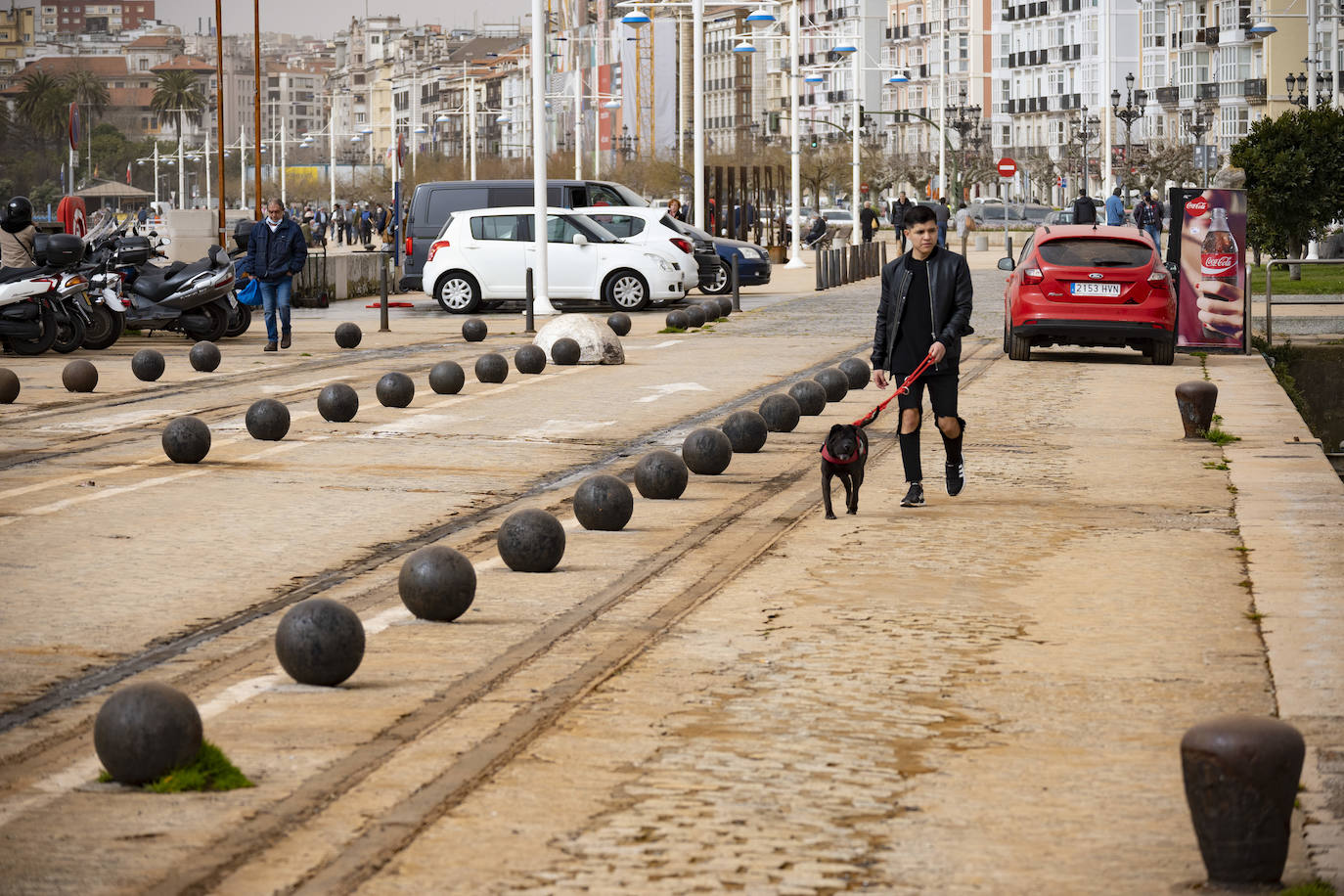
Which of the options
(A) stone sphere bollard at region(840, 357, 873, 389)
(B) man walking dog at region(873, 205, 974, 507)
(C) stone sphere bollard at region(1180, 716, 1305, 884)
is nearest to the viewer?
(C) stone sphere bollard at region(1180, 716, 1305, 884)

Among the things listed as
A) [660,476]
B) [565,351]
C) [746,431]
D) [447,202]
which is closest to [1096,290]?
[565,351]

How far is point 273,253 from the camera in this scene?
2427 cm

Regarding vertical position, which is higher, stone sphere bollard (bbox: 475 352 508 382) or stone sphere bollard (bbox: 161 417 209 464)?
stone sphere bollard (bbox: 475 352 508 382)

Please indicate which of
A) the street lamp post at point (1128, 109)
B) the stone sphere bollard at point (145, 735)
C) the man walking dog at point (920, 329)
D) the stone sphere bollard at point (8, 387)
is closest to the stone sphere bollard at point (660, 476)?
the man walking dog at point (920, 329)

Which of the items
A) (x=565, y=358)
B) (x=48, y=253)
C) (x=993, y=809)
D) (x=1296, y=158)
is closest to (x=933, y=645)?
(x=993, y=809)

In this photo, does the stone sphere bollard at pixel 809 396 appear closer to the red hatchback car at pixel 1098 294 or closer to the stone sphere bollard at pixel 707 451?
the stone sphere bollard at pixel 707 451

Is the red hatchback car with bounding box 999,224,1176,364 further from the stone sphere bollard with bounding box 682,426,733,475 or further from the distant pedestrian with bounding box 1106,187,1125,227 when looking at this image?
the distant pedestrian with bounding box 1106,187,1125,227

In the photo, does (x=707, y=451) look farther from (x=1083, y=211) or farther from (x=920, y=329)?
(x=1083, y=211)

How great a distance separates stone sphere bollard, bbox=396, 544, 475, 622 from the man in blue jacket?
16.4 meters

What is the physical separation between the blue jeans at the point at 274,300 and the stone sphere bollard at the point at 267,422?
382 inches

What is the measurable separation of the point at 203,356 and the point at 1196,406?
1080cm

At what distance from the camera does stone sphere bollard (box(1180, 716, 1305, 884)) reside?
185 inches

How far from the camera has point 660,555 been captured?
995 centimetres

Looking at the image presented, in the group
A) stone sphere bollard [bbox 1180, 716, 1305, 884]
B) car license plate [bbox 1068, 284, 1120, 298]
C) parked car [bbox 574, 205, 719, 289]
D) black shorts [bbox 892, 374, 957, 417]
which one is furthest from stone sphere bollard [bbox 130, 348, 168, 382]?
stone sphere bollard [bbox 1180, 716, 1305, 884]
